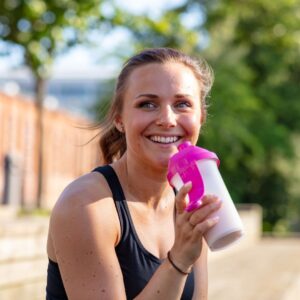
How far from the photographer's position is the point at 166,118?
2.67 metres

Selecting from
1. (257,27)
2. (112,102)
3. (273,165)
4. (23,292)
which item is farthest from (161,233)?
(273,165)

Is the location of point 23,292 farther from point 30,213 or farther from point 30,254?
point 30,213

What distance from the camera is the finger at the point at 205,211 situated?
7.49 ft

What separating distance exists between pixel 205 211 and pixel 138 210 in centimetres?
56

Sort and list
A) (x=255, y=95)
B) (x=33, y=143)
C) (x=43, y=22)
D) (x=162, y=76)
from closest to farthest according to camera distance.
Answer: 1. (x=162, y=76)
2. (x=43, y=22)
3. (x=255, y=95)
4. (x=33, y=143)

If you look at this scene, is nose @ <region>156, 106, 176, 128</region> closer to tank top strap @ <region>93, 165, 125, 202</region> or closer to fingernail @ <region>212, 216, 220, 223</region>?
tank top strap @ <region>93, 165, 125, 202</region>

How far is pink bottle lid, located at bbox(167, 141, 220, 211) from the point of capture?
233 centimetres

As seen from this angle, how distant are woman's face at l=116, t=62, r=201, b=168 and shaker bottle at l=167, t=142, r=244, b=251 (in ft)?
0.85

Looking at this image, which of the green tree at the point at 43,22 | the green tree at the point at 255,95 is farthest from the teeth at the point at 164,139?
the green tree at the point at 255,95

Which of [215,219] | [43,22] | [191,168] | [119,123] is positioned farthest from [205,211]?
[43,22]

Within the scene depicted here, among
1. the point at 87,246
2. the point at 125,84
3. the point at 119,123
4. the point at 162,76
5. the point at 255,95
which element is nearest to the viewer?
the point at 87,246

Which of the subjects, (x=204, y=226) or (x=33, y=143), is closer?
(x=204, y=226)

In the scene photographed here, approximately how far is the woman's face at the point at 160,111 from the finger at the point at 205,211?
383mm

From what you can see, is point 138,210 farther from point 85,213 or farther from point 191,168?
point 191,168
